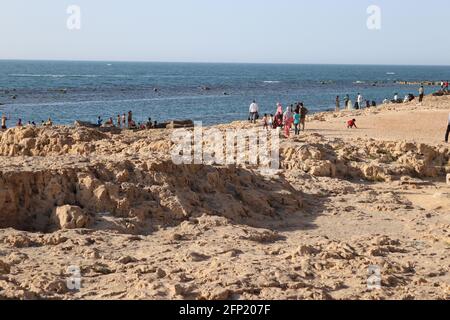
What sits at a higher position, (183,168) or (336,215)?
(183,168)

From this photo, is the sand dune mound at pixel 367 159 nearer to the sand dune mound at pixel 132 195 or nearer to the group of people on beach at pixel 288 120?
the group of people on beach at pixel 288 120

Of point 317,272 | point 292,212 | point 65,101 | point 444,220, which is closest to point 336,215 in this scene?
point 292,212

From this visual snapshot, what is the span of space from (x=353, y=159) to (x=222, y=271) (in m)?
9.44

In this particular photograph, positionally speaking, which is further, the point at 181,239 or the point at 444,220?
the point at 444,220

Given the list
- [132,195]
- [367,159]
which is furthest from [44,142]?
[367,159]

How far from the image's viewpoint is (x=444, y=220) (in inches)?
465

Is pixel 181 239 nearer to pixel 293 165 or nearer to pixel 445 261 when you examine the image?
pixel 445 261
